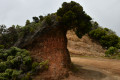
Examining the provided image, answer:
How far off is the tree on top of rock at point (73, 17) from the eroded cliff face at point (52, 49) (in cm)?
92

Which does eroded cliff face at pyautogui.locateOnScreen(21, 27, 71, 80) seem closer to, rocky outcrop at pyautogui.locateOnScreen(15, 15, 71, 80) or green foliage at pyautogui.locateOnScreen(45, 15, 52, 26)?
rocky outcrop at pyautogui.locateOnScreen(15, 15, 71, 80)

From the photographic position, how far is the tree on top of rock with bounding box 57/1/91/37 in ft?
36.5

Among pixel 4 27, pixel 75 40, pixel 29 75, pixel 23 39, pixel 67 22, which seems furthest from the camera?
pixel 75 40

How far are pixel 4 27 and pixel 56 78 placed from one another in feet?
23.6

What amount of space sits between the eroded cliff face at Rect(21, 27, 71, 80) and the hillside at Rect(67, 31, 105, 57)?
14664 millimetres

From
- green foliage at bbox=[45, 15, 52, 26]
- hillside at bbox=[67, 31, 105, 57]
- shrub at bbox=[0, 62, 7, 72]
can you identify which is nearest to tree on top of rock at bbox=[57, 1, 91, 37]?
green foliage at bbox=[45, 15, 52, 26]

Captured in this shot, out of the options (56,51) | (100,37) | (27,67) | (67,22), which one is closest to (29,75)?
(27,67)

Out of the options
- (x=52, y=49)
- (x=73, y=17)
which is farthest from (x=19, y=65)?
(x=73, y=17)

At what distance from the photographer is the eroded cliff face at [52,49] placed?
428 inches

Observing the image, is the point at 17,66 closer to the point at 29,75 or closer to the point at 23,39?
the point at 29,75

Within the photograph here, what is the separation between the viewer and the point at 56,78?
10016mm

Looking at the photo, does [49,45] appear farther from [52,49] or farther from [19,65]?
[19,65]

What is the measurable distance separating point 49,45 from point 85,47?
1843cm

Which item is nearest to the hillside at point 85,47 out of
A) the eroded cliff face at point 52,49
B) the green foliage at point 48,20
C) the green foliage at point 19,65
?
the eroded cliff face at point 52,49
